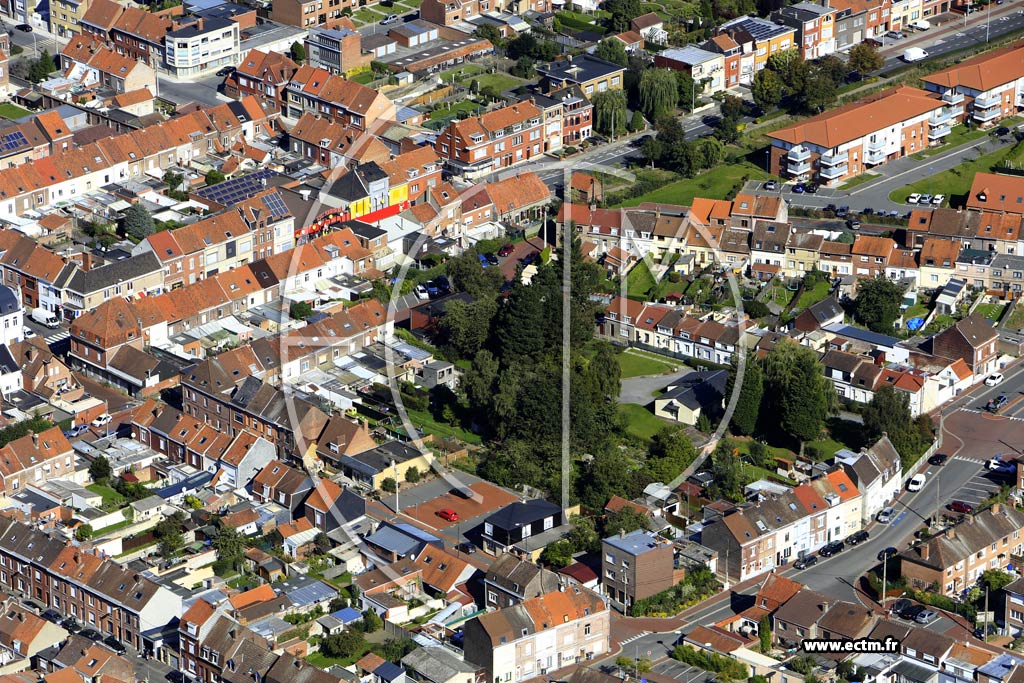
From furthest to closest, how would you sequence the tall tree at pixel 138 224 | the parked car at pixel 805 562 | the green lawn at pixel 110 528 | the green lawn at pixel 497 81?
the green lawn at pixel 497 81 < the tall tree at pixel 138 224 < the green lawn at pixel 110 528 < the parked car at pixel 805 562

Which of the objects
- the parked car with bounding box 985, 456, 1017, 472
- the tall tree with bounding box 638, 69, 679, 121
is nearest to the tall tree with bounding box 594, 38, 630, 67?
the tall tree with bounding box 638, 69, 679, 121

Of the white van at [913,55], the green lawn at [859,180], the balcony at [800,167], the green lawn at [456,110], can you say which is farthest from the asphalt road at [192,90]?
the white van at [913,55]

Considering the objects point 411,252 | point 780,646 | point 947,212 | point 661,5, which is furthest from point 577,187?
point 780,646

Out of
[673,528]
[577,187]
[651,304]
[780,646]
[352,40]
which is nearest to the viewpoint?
[780,646]

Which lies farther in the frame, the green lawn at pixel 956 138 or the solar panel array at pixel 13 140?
the green lawn at pixel 956 138

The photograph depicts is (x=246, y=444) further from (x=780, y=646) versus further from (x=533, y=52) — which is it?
(x=533, y=52)

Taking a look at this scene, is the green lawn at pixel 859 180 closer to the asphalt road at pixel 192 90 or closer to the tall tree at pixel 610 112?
the tall tree at pixel 610 112

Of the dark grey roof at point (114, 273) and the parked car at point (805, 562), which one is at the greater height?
the dark grey roof at point (114, 273)
